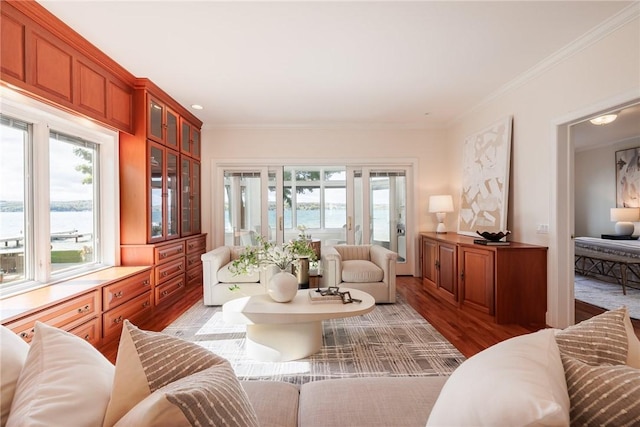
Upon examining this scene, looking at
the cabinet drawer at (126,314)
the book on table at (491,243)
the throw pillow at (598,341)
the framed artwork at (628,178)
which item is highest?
the framed artwork at (628,178)

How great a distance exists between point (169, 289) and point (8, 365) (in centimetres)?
323

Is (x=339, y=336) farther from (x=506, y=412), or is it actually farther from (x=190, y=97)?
(x=190, y=97)

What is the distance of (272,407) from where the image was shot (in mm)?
1137

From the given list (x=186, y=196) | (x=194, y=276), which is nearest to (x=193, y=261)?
(x=194, y=276)

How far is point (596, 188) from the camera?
6125mm

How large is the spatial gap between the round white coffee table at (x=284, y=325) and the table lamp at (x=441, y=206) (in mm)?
2798

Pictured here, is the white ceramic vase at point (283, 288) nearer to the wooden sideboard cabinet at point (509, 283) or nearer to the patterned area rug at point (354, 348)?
the patterned area rug at point (354, 348)

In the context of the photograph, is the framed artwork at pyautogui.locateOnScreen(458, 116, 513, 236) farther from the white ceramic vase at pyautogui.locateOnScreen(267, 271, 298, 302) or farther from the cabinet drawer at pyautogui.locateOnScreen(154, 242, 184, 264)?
the cabinet drawer at pyautogui.locateOnScreen(154, 242, 184, 264)

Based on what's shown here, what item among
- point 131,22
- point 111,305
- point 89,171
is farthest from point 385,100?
point 111,305

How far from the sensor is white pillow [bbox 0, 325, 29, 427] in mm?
712

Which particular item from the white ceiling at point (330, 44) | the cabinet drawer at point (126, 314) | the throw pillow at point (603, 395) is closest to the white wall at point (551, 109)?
the white ceiling at point (330, 44)

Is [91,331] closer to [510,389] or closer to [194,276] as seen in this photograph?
[194,276]

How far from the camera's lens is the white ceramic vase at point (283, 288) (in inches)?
103

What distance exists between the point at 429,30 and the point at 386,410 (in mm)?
2627
